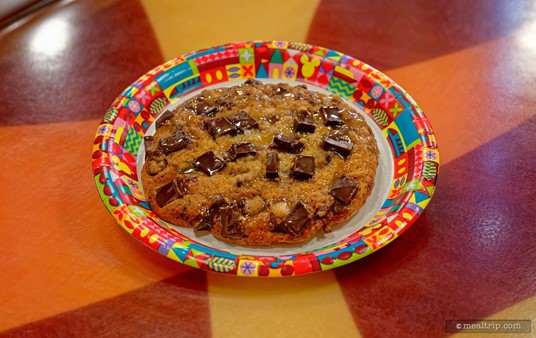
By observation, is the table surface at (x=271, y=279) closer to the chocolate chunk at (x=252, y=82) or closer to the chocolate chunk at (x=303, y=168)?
the chocolate chunk at (x=303, y=168)

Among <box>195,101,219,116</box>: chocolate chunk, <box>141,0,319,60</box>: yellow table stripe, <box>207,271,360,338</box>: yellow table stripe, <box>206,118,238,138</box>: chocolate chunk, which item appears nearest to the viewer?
<box>207,271,360,338</box>: yellow table stripe

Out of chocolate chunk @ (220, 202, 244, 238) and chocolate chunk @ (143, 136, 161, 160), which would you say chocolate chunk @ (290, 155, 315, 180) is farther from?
chocolate chunk @ (143, 136, 161, 160)

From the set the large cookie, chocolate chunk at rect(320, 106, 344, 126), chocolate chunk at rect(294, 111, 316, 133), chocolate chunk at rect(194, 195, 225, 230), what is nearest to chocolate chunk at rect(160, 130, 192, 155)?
the large cookie

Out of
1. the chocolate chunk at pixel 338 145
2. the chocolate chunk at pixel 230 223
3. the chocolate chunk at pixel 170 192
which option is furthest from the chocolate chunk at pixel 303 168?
the chocolate chunk at pixel 170 192

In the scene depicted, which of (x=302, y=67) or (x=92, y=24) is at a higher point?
(x=92, y=24)

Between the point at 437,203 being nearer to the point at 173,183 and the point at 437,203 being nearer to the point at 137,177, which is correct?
the point at 173,183

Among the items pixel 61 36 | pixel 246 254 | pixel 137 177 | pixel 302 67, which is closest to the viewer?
pixel 246 254

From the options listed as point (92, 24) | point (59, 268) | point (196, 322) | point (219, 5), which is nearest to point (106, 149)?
point (59, 268)

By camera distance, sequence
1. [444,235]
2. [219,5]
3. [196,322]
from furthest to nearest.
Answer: [219,5] < [444,235] < [196,322]
